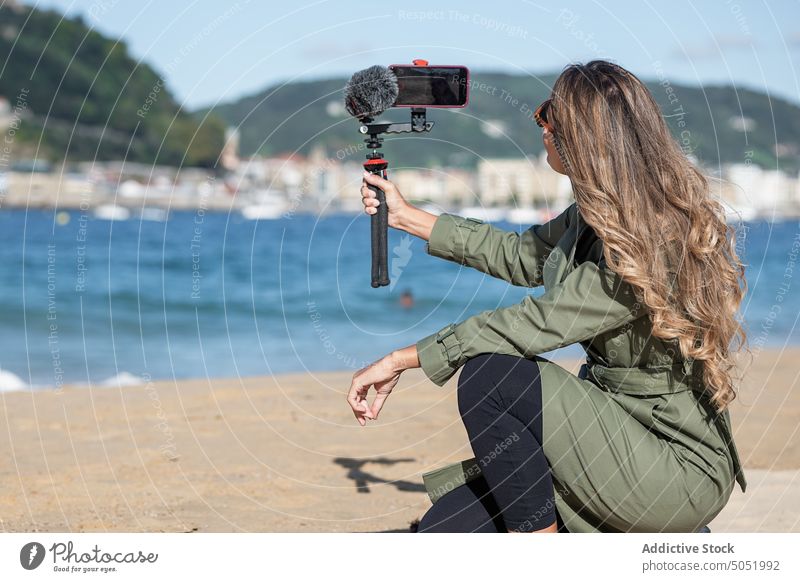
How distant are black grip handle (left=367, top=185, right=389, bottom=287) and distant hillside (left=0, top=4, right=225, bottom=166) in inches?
1730

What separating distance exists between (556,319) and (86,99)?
1825 inches

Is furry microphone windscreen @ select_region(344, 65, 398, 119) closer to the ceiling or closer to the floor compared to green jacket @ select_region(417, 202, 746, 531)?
closer to the ceiling

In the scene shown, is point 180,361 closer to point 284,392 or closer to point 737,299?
point 284,392

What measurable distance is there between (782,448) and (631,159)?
13.2ft

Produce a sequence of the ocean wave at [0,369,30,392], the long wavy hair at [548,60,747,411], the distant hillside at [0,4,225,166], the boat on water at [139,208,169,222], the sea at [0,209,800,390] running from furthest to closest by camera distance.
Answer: the boat on water at [139,208,169,222]
the distant hillside at [0,4,225,166]
the sea at [0,209,800,390]
the ocean wave at [0,369,30,392]
the long wavy hair at [548,60,747,411]

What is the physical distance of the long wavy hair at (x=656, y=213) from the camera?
2766mm

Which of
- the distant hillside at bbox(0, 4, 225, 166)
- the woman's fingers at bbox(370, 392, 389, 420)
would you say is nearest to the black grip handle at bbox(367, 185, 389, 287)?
the woman's fingers at bbox(370, 392, 389, 420)

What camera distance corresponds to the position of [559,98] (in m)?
2.88

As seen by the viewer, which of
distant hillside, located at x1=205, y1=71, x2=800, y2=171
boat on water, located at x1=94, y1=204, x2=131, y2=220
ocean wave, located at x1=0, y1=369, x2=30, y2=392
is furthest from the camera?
boat on water, located at x1=94, y1=204, x2=131, y2=220

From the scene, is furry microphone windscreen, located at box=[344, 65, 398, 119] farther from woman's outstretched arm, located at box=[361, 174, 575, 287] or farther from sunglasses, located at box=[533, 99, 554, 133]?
sunglasses, located at box=[533, 99, 554, 133]

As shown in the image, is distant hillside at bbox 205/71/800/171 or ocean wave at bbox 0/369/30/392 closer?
ocean wave at bbox 0/369/30/392

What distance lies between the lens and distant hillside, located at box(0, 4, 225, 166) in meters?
47.2

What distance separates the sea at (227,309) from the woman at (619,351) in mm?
471
